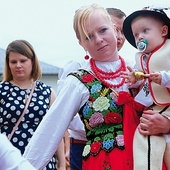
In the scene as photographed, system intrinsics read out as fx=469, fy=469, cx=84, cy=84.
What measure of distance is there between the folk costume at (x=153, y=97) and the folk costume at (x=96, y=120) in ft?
0.26

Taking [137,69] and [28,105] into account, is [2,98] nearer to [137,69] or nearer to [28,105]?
[28,105]

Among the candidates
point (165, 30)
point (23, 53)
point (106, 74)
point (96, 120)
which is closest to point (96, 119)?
point (96, 120)

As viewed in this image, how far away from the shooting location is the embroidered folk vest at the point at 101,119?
2133mm

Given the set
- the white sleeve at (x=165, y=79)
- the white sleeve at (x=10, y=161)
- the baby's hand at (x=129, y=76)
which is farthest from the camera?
the baby's hand at (x=129, y=76)

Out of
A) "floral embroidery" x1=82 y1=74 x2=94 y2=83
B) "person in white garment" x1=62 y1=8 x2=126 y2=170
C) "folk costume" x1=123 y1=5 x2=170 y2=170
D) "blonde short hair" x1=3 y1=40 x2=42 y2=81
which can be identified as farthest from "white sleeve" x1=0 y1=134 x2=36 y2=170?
"blonde short hair" x1=3 y1=40 x2=42 y2=81

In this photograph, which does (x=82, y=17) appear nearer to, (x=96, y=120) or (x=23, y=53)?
(x=96, y=120)

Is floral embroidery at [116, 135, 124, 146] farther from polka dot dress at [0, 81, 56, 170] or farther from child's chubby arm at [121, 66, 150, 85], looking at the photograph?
polka dot dress at [0, 81, 56, 170]

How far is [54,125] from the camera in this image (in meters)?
2.24

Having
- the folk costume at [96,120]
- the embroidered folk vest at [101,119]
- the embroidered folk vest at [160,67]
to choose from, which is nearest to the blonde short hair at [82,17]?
the folk costume at [96,120]

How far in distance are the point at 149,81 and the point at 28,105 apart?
138 centimetres

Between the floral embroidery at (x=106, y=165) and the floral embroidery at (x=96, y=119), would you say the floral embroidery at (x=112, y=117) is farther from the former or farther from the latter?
the floral embroidery at (x=106, y=165)

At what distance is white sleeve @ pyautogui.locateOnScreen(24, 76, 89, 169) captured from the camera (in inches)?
87.4

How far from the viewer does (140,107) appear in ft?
7.00

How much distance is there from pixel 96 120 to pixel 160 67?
0.38 metres
